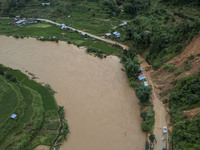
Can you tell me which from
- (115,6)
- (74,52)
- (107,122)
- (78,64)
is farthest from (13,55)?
(115,6)

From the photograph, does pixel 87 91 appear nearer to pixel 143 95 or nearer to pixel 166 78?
pixel 143 95

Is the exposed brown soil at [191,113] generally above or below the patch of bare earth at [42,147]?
above

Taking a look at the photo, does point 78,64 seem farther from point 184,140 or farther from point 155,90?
point 184,140

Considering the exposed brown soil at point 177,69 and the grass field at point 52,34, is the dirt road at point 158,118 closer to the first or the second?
the exposed brown soil at point 177,69

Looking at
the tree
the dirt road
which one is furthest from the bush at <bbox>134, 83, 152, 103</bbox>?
the tree

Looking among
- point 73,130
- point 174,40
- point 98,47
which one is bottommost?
point 73,130

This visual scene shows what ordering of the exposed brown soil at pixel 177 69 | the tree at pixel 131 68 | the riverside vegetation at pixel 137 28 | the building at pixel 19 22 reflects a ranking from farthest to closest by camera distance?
the building at pixel 19 22
the tree at pixel 131 68
the exposed brown soil at pixel 177 69
the riverside vegetation at pixel 137 28

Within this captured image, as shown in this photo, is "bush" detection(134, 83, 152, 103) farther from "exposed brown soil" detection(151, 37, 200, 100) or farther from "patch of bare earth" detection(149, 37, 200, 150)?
"exposed brown soil" detection(151, 37, 200, 100)

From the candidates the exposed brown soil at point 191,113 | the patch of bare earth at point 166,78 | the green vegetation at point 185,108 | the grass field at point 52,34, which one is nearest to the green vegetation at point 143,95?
the patch of bare earth at point 166,78
